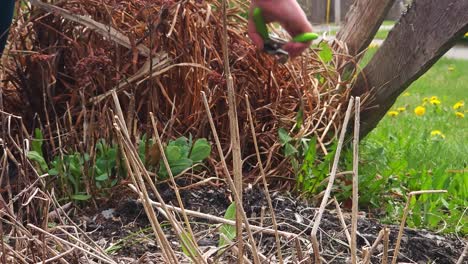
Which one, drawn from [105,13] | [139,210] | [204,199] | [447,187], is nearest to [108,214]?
[139,210]

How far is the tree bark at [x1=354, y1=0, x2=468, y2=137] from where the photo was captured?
2.85 meters

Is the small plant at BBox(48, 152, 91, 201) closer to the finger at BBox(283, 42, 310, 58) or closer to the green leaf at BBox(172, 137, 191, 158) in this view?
the green leaf at BBox(172, 137, 191, 158)

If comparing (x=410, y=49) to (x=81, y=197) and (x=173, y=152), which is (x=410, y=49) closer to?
(x=173, y=152)

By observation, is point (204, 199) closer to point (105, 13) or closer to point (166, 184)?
point (166, 184)

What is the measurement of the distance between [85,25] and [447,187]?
1.42 m

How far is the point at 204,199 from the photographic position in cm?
264

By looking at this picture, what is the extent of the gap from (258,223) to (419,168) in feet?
4.62

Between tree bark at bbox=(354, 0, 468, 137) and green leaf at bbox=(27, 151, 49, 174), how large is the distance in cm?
128

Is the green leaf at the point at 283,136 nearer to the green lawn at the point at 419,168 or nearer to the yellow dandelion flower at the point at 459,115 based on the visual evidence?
the green lawn at the point at 419,168

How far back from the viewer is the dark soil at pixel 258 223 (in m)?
2.21

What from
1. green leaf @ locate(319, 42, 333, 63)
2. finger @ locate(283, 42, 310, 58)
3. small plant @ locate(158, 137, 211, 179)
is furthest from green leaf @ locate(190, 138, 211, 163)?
green leaf @ locate(319, 42, 333, 63)

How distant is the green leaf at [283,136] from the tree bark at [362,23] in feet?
2.46

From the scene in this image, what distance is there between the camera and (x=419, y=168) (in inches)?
140

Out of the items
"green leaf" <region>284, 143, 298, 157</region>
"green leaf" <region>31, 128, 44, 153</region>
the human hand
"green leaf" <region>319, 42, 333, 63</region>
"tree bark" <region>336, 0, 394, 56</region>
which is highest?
the human hand
